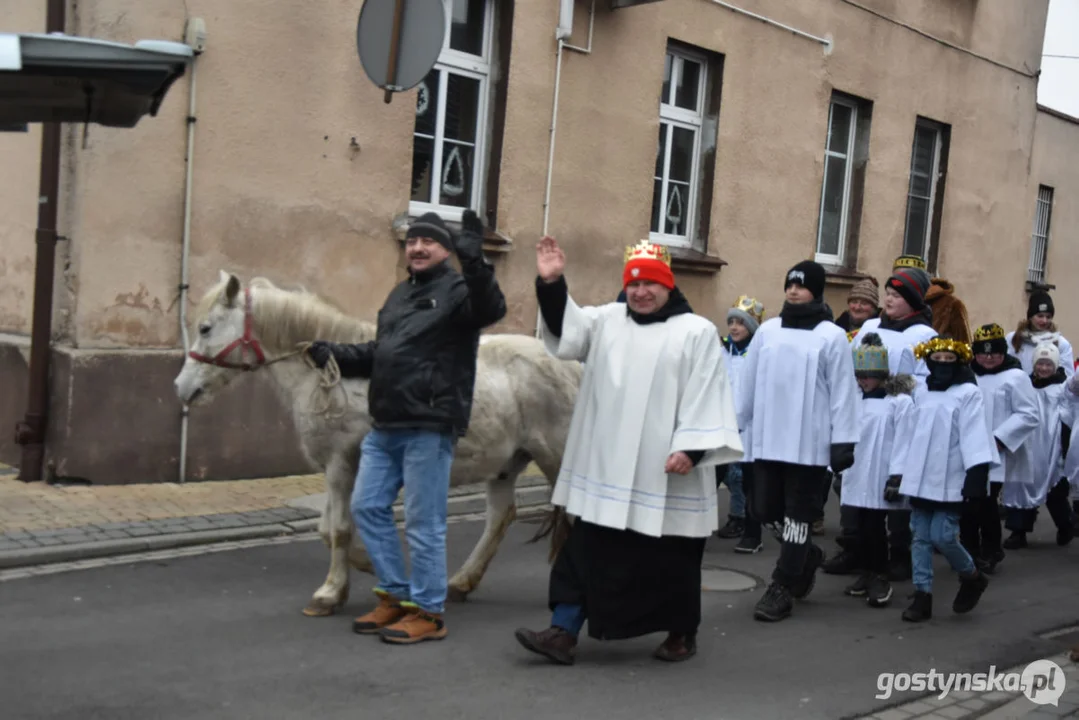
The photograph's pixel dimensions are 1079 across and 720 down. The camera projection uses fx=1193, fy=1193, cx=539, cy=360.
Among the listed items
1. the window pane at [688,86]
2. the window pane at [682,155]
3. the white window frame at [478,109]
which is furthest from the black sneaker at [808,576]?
the window pane at [688,86]

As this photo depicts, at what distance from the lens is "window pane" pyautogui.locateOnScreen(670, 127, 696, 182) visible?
542 inches

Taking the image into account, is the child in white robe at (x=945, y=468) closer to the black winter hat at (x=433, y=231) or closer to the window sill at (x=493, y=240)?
the black winter hat at (x=433, y=231)

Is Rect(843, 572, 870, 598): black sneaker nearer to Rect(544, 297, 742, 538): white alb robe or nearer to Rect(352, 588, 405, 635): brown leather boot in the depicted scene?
Rect(544, 297, 742, 538): white alb robe

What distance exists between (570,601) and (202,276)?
528 centimetres

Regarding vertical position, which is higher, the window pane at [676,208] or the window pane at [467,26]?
the window pane at [467,26]

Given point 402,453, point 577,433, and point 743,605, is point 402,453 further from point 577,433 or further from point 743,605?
point 743,605

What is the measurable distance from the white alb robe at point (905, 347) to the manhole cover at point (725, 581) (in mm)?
1610

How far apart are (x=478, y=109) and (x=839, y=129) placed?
641cm

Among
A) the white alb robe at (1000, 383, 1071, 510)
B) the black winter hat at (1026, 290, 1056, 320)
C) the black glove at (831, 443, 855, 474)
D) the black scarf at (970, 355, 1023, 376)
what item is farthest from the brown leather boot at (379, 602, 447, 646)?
Answer: the black winter hat at (1026, 290, 1056, 320)

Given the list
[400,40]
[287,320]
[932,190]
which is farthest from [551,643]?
[932,190]

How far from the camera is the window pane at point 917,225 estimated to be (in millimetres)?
17453

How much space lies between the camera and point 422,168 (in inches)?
447

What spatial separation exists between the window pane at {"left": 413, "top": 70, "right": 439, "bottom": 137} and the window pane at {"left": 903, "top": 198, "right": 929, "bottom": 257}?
28.7ft

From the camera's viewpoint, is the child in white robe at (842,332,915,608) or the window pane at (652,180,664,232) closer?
the child in white robe at (842,332,915,608)
